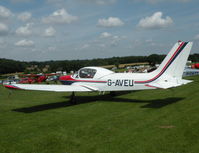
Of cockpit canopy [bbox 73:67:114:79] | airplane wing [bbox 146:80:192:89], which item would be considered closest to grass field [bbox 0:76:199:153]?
airplane wing [bbox 146:80:192:89]

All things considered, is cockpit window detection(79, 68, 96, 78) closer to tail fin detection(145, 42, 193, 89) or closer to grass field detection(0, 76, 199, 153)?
tail fin detection(145, 42, 193, 89)

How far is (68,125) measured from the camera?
7457mm

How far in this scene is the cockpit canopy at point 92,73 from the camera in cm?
1272

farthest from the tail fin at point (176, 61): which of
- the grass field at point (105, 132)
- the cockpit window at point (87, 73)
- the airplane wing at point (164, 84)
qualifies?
the cockpit window at point (87, 73)

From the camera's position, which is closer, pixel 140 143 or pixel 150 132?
pixel 140 143

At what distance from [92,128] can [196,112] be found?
4.04 m

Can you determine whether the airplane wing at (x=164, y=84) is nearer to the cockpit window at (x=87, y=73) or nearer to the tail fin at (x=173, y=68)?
the tail fin at (x=173, y=68)

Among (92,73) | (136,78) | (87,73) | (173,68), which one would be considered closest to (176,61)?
(173,68)

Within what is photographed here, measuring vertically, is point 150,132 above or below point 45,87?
below

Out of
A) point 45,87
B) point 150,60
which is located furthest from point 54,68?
point 45,87

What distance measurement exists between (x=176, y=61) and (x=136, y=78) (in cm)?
209

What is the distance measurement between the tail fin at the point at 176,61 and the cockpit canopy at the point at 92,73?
11.4 feet

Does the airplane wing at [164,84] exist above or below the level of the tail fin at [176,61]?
below

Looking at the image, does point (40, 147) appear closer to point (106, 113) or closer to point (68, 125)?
point (68, 125)
